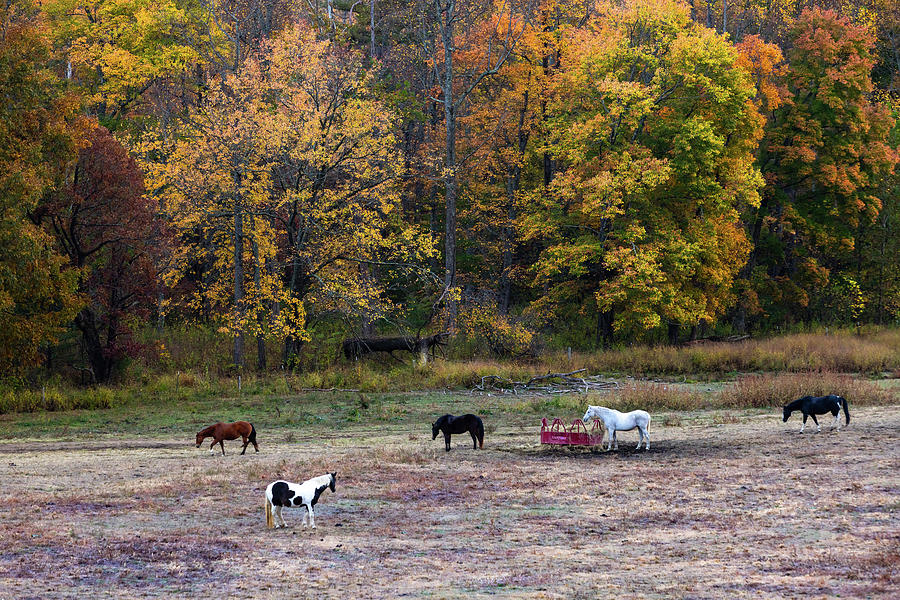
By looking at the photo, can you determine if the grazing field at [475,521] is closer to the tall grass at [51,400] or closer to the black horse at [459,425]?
the black horse at [459,425]

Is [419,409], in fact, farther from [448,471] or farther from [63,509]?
[63,509]

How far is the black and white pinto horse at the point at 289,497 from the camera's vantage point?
Result: 591 inches

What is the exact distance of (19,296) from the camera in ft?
113

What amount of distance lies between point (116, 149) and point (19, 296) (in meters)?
8.96

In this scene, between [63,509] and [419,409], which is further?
[419,409]

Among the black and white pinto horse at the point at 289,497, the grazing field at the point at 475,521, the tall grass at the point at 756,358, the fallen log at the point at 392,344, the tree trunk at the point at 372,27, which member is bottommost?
the grazing field at the point at 475,521

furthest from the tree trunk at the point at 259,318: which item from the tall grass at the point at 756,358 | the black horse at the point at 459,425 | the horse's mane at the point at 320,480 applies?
the horse's mane at the point at 320,480

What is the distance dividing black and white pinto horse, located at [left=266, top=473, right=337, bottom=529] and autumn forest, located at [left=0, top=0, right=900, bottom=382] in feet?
68.0

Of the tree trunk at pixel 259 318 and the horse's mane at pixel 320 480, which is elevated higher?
the tree trunk at pixel 259 318

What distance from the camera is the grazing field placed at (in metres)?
12.2

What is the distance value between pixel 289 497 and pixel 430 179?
34.0m

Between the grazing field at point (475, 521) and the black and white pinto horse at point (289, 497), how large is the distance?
27cm

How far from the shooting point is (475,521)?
16.0m

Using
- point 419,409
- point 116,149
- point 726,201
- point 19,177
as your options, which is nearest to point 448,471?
point 419,409
